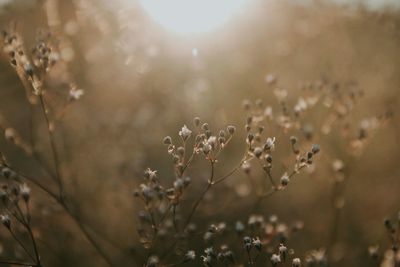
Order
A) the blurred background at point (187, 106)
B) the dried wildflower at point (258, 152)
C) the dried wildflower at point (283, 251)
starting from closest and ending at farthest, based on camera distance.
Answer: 1. the dried wildflower at point (283, 251)
2. the dried wildflower at point (258, 152)
3. the blurred background at point (187, 106)

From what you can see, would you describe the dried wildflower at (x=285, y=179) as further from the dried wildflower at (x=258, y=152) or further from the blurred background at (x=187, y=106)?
the blurred background at (x=187, y=106)

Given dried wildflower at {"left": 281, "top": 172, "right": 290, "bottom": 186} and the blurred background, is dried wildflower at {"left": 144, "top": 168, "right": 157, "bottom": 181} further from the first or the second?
the blurred background

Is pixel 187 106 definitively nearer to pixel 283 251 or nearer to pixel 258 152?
pixel 258 152

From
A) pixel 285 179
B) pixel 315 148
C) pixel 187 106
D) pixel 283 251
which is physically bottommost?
pixel 283 251

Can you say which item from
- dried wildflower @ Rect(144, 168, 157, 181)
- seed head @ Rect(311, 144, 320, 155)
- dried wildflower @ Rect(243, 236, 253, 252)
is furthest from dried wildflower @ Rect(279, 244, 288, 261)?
dried wildflower @ Rect(144, 168, 157, 181)

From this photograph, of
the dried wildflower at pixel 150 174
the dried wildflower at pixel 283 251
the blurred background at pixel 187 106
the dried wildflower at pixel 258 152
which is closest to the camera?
the dried wildflower at pixel 283 251

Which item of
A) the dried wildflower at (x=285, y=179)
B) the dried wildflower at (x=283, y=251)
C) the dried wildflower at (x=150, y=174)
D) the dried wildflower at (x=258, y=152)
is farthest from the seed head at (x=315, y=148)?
the dried wildflower at (x=150, y=174)

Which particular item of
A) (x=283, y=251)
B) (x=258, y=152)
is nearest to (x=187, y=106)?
(x=258, y=152)

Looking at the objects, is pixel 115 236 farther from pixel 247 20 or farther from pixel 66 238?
pixel 247 20
